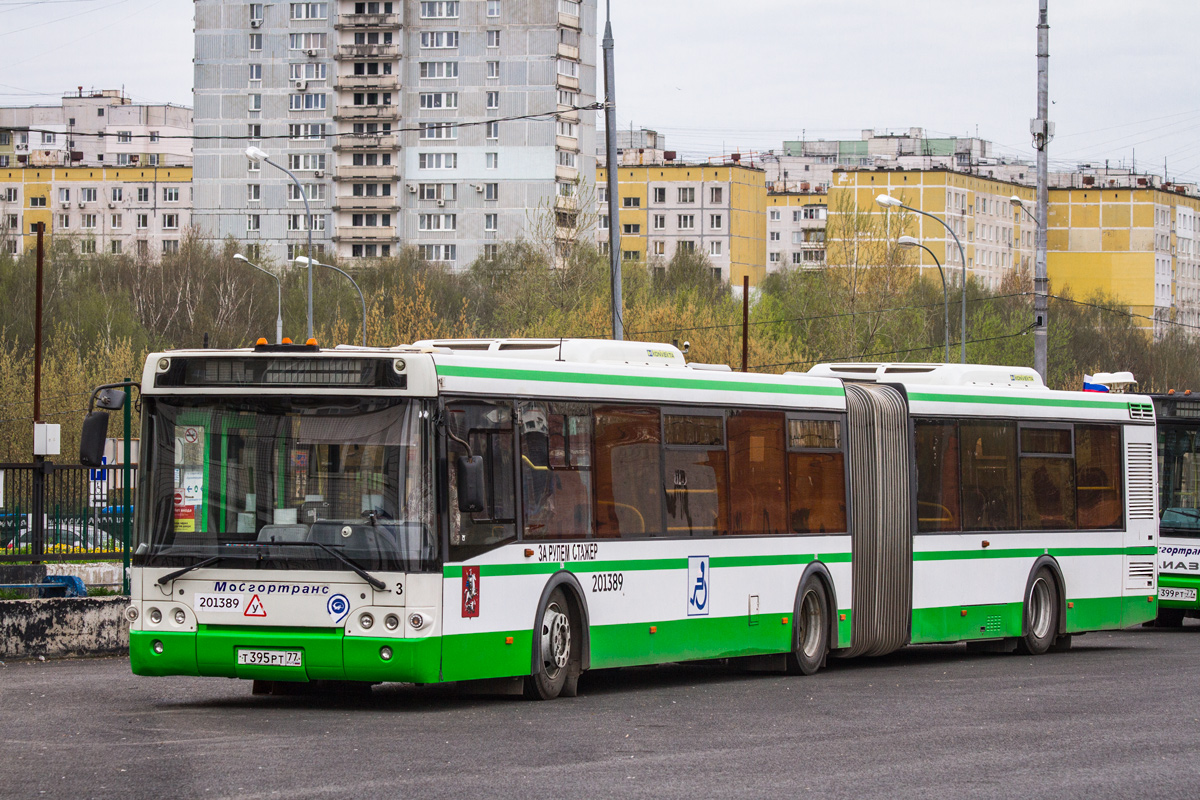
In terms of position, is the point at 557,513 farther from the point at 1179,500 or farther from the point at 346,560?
the point at 1179,500

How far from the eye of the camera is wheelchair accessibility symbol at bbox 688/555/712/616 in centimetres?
1545

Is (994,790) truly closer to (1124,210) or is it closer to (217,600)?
(217,600)

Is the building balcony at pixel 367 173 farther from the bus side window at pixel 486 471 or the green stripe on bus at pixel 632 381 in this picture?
the bus side window at pixel 486 471

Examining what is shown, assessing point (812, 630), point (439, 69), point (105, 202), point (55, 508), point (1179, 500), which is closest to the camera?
point (812, 630)

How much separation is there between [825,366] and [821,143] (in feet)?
508

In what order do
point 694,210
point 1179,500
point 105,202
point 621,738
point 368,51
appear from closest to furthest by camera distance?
point 621,738 → point 1179,500 → point 368,51 → point 694,210 → point 105,202

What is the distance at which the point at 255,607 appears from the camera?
12727mm

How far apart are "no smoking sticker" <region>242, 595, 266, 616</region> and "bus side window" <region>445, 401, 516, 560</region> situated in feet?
4.35

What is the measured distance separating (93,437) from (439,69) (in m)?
111

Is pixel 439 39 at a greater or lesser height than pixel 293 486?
greater

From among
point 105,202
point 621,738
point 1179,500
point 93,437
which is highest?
point 105,202

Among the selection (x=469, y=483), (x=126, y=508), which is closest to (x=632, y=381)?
(x=469, y=483)

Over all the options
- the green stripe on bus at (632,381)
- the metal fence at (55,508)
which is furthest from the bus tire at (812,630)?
the metal fence at (55,508)

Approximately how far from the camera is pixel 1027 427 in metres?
19.9
